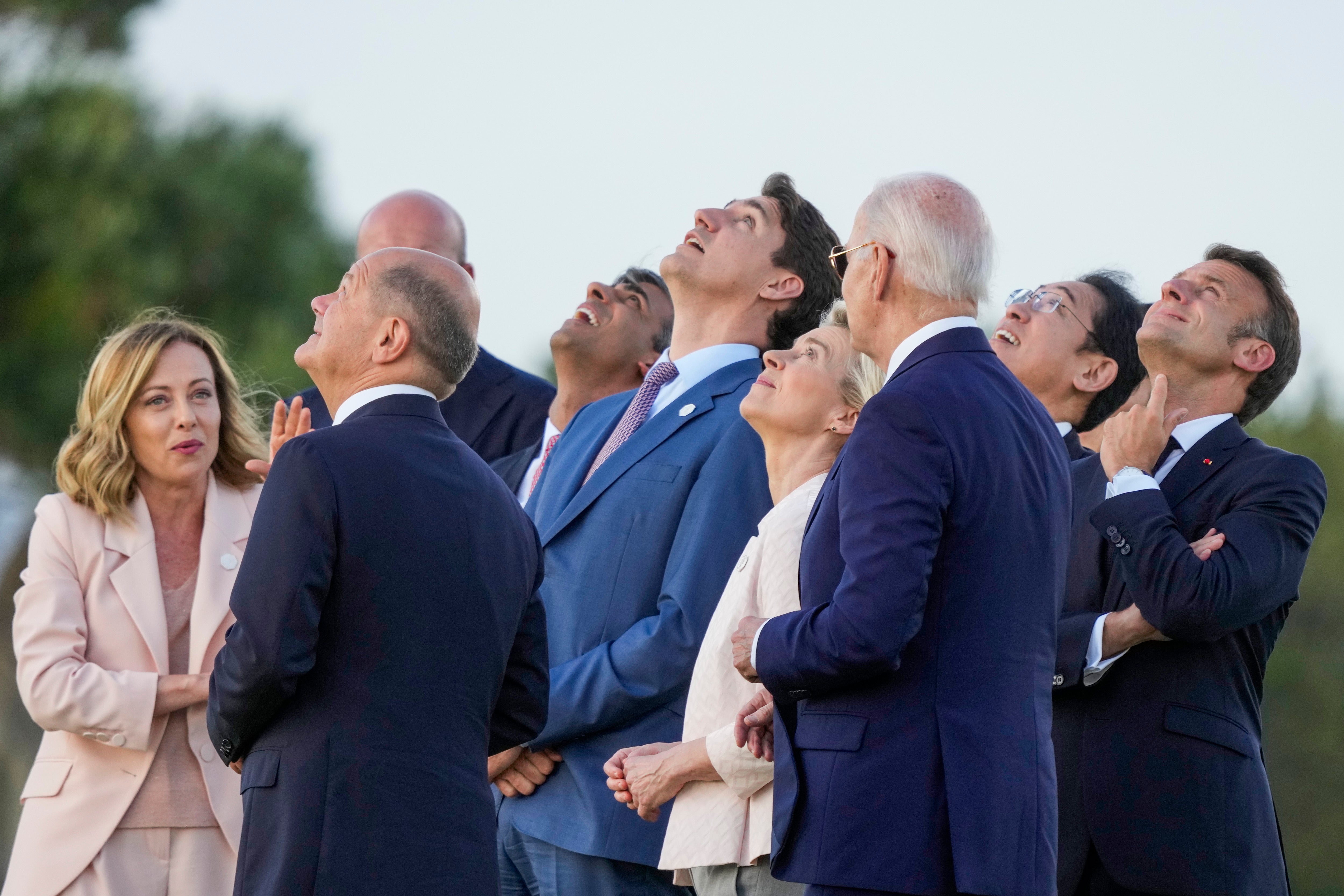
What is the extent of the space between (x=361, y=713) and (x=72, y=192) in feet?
69.3

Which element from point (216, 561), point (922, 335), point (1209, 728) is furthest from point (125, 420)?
point (1209, 728)

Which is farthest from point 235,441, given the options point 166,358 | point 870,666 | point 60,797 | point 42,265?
point 42,265

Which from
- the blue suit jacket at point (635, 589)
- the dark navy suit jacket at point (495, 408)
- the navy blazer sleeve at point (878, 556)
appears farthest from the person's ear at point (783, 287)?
the navy blazer sleeve at point (878, 556)

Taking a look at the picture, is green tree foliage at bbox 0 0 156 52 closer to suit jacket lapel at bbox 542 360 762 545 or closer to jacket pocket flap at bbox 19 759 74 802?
jacket pocket flap at bbox 19 759 74 802

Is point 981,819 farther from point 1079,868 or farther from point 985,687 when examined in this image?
point 1079,868

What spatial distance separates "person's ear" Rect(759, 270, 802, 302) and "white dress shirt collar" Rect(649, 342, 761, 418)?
0.61 feet

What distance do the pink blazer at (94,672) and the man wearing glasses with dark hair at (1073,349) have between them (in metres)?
2.45

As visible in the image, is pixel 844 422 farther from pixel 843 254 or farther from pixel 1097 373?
pixel 1097 373

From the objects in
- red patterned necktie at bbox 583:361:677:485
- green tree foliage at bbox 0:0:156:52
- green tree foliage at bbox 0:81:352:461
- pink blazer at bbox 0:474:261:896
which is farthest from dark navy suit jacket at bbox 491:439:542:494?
green tree foliage at bbox 0:0:156:52

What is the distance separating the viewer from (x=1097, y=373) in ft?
15.4

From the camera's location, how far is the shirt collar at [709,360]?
4.54 meters

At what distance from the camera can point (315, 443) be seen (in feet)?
9.73

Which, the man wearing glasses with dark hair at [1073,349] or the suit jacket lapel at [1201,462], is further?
the man wearing glasses with dark hair at [1073,349]

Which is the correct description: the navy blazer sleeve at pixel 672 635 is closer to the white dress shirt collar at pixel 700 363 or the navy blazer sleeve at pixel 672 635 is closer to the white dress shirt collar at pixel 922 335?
the white dress shirt collar at pixel 700 363
